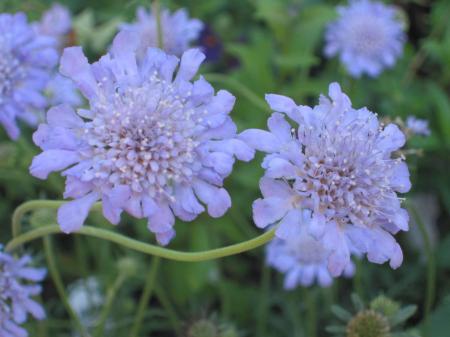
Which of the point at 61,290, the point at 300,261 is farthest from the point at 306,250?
the point at 61,290

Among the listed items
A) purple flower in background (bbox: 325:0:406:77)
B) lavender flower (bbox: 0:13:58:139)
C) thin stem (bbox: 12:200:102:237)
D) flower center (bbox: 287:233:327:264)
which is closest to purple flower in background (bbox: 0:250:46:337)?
thin stem (bbox: 12:200:102:237)

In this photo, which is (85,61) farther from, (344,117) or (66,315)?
(66,315)

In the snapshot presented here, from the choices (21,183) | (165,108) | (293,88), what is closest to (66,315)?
(21,183)

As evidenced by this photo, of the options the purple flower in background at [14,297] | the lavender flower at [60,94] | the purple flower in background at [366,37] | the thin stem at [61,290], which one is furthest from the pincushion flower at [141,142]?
the purple flower in background at [366,37]

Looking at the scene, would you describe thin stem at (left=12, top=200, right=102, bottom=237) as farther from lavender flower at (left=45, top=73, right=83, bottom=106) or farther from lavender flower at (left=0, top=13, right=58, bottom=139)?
lavender flower at (left=45, top=73, right=83, bottom=106)

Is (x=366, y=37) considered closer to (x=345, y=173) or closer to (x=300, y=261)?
(x=300, y=261)

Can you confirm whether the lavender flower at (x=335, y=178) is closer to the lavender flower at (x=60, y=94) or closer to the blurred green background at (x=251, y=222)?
the blurred green background at (x=251, y=222)
